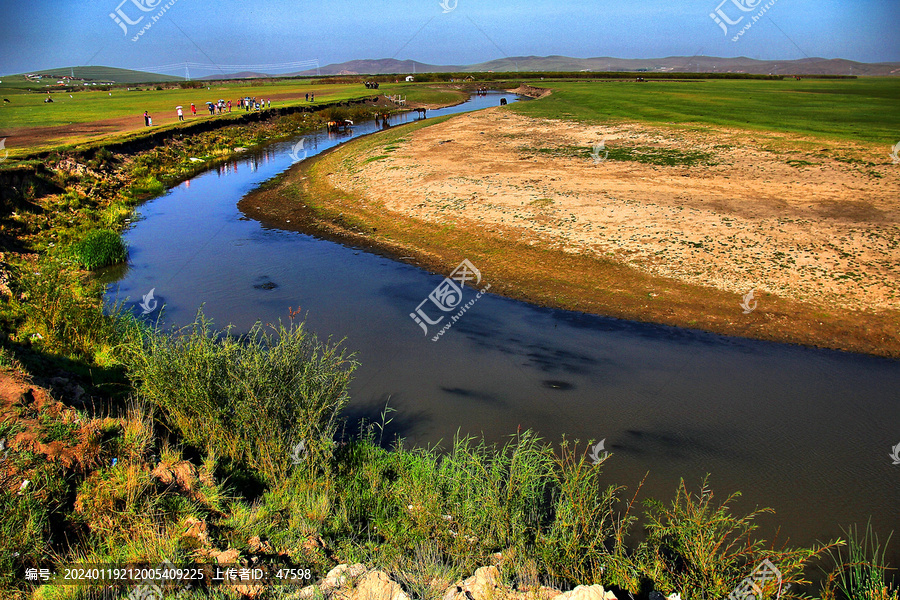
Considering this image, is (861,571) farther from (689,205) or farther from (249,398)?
(689,205)

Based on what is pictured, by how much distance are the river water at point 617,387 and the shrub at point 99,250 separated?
3.32 feet

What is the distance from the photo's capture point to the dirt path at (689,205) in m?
12.1

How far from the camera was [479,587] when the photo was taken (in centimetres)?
427

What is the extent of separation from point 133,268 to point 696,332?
14824 mm

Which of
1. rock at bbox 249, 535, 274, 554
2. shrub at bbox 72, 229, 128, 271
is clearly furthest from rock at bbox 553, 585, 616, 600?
shrub at bbox 72, 229, 128, 271

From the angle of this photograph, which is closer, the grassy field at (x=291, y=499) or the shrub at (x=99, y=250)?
the grassy field at (x=291, y=499)
